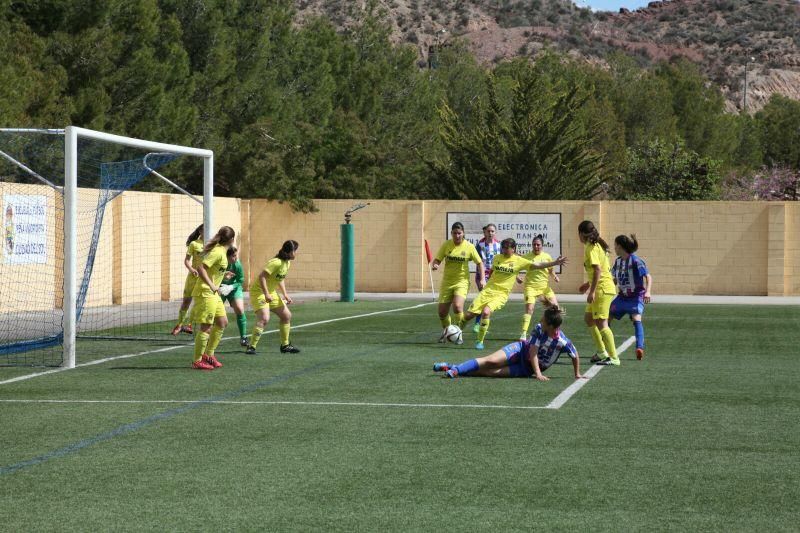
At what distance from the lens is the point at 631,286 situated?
17406 millimetres

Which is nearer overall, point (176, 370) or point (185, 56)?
point (176, 370)

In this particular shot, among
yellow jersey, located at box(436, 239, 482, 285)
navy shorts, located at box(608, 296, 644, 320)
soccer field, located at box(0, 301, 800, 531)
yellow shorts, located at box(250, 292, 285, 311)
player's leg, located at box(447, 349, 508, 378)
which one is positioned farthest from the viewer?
yellow jersey, located at box(436, 239, 482, 285)

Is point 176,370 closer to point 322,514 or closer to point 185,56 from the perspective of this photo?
point 322,514

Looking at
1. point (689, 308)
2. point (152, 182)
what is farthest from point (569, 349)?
point (152, 182)

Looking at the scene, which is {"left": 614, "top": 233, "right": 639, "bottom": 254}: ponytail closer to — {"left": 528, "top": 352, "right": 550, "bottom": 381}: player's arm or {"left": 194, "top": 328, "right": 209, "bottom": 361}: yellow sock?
{"left": 528, "top": 352, "right": 550, "bottom": 381}: player's arm

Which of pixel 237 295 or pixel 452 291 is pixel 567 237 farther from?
pixel 237 295

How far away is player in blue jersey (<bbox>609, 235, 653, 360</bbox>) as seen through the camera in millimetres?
17172

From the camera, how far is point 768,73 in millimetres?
116500

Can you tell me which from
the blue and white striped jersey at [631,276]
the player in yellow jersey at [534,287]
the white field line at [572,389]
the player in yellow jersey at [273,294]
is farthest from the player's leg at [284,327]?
the blue and white striped jersey at [631,276]

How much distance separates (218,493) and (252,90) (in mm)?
34088

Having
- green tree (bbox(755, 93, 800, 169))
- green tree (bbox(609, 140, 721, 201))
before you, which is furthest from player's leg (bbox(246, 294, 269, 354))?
green tree (bbox(755, 93, 800, 169))

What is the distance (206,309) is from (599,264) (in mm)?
4898

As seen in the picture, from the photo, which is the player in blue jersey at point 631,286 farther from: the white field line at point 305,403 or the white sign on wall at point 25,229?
the white sign on wall at point 25,229

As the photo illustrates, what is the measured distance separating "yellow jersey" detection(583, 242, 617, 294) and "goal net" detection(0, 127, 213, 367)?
6.32 m
